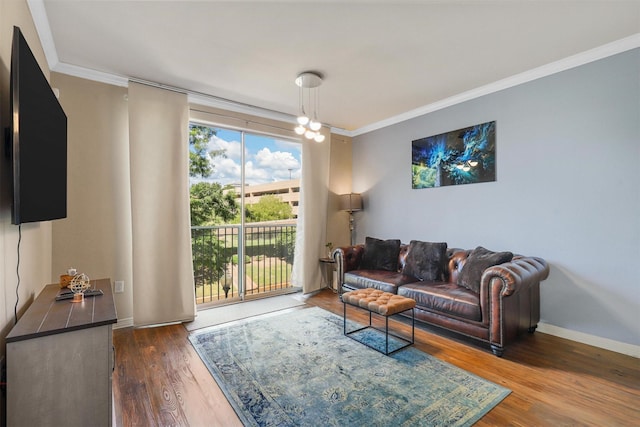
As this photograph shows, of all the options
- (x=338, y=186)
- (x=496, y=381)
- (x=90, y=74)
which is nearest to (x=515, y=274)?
(x=496, y=381)

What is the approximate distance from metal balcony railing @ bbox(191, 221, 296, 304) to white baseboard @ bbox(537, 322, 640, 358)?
3300 mm

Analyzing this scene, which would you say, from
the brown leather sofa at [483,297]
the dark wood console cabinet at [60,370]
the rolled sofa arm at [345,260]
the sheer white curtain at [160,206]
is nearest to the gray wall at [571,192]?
the brown leather sofa at [483,297]

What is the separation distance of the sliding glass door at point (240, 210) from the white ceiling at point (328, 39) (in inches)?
34.9

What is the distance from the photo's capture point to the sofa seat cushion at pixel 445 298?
2.60 meters

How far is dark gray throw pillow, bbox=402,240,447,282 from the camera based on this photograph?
3361 mm

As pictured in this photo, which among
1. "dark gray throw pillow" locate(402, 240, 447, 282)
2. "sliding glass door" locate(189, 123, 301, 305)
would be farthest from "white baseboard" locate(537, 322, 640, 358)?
"sliding glass door" locate(189, 123, 301, 305)

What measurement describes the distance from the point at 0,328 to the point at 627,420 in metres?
3.38

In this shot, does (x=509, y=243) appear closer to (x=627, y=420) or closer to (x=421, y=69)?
(x=627, y=420)

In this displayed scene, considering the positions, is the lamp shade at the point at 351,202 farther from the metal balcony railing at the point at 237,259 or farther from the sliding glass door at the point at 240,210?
the metal balcony railing at the point at 237,259

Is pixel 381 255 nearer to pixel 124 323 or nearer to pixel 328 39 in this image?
pixel 328 39

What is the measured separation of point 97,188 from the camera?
296 centimetres

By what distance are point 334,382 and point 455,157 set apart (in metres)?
2.94

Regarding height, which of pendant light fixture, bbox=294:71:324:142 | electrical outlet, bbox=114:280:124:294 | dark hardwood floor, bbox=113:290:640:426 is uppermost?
pendant light fixture, bbox=294:71:324:142

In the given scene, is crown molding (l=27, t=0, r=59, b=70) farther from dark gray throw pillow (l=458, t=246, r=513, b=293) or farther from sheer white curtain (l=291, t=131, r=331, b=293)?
dark gray throw pillow (l=458, t=246, r=513, b=293)
